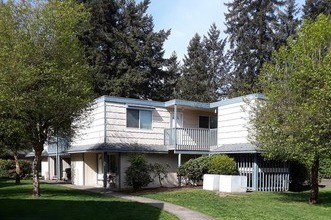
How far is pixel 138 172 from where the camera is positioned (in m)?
23.1

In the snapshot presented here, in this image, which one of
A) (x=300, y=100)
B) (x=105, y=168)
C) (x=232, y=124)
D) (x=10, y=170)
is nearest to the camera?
(x=300, y=100)

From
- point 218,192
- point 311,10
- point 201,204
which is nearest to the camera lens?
point 201,204

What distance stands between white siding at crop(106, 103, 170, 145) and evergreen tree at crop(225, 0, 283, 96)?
19968mm

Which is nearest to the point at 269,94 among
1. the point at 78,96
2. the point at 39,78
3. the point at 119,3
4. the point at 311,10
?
the point at 78,96

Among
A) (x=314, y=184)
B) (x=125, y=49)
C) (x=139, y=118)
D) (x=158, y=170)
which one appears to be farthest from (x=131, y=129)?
(x=125, y=49)

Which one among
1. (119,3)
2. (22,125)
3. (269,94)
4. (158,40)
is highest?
(119,3)

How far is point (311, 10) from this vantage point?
154ft

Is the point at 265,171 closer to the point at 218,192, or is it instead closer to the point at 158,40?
the point at 218,192

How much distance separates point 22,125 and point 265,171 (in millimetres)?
12480

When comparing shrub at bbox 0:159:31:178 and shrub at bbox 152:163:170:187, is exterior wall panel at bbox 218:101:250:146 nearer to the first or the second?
shrub at bbox 152:163:170:187

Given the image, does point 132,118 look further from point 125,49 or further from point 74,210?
point 125,49

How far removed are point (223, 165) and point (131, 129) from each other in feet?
20.9

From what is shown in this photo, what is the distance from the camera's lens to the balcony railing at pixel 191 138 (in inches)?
1055

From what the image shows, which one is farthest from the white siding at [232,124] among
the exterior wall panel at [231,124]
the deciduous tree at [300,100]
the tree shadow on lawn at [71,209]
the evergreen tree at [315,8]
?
the evergreen tree at [315,8]
